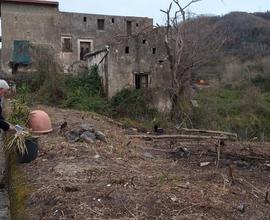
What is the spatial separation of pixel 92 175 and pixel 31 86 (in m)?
19.8

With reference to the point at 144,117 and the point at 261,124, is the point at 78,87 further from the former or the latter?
the point at 261,124

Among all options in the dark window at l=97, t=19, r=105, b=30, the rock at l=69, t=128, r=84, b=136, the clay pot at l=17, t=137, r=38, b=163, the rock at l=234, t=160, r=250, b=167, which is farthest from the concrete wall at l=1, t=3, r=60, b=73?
the rock at l=234, t=160, r=250, b=167

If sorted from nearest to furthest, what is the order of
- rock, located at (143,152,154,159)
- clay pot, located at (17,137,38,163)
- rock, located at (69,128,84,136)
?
clay pot, located at (17,137,38,163)
rock, located at (143,152,154,159)
rock, located at (69,128,84,136)

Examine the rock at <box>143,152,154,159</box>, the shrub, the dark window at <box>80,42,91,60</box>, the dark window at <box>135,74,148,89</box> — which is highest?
the dark window at <box>80,42,91,60</box>

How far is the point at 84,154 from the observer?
715cm

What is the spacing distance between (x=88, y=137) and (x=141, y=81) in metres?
15.5

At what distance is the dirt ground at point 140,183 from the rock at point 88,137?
140 mm

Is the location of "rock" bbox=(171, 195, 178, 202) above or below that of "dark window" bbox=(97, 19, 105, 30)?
below

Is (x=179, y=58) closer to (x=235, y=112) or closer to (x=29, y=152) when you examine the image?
(x=235, y=112)

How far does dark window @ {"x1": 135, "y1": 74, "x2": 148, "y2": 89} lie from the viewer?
76.7 ft

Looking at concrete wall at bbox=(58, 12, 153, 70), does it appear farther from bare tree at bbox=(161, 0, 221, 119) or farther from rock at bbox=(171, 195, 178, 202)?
rock at bbox=(171, 195, 178, 202)

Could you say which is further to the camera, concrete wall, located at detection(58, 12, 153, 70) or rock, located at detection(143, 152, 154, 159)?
concrete wall, located at detection(58, 12, 153, 70)

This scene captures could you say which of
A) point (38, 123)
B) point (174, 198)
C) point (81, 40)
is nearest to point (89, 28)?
point (81, 40)

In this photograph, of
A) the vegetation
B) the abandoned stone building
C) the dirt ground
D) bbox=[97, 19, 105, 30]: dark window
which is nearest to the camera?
the dirt ground
